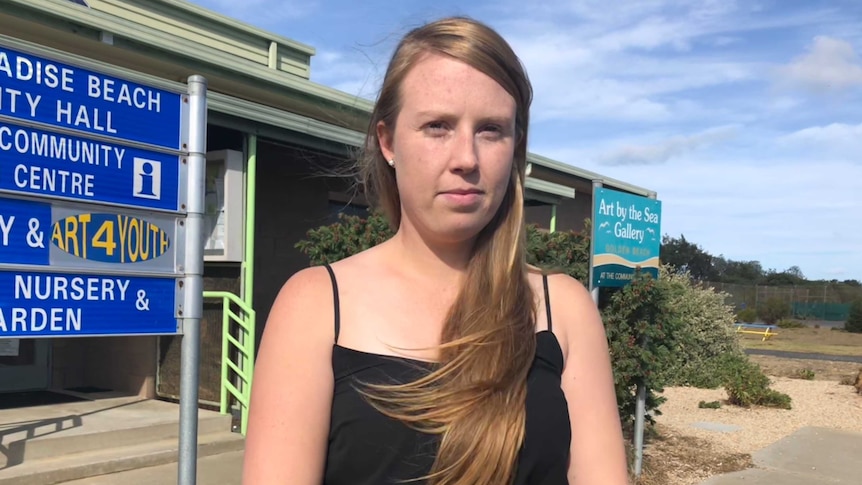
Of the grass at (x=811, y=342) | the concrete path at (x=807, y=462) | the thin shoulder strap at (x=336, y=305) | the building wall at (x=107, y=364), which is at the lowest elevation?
the grass at (x=811, y=342)

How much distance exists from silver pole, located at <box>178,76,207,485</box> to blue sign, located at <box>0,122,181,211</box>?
0.24 feet

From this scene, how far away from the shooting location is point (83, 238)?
2.75 meters

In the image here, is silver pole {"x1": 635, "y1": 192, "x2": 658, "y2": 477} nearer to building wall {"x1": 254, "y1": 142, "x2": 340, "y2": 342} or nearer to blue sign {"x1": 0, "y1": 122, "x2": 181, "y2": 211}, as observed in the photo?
building wall {"x1": 254, "y1": 142, "x2": 340, "y2": 342}

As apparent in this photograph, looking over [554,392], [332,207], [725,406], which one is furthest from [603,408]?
[725,406]

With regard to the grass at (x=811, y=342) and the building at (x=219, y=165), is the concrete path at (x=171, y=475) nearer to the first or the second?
the building at (x=219, y=165)

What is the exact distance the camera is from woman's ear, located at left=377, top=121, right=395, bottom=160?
4.64ft

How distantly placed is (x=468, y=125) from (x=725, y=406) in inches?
402

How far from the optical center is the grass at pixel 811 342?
83.4 ft

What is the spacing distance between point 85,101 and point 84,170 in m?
0.25

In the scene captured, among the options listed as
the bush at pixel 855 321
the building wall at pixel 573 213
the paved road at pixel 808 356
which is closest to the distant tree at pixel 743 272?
the bush at pixel 855 321

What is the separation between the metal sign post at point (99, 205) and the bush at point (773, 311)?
4496cm

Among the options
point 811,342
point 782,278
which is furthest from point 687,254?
point 811,342

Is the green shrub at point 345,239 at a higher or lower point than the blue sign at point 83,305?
higher

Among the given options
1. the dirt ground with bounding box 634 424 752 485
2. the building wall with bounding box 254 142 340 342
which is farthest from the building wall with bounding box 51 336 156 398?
the dirt ground with bounding box 634 424 752 485
